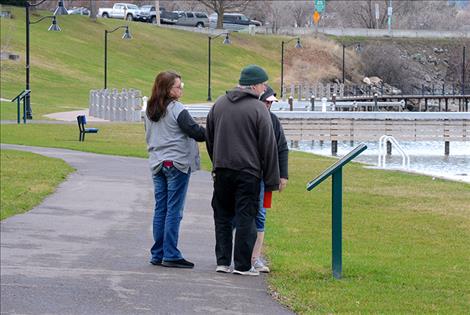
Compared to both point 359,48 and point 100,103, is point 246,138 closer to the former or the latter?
point 100,103

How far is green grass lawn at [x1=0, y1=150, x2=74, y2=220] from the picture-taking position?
16422mm

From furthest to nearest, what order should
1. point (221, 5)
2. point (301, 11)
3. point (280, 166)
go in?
point (301, 11) < point (221, 5) < point (280, 166)

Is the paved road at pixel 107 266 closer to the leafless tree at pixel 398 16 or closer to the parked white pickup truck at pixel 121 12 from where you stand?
the parked white pickup truck at pixel 121 12

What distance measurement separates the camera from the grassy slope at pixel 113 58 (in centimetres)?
7675

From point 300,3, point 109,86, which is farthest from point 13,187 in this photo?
point 300,3

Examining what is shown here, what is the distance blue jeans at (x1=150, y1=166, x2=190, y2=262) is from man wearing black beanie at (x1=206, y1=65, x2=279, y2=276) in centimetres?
62

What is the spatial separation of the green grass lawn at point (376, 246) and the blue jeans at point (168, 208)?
1067 millimetres

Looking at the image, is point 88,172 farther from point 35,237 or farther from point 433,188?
point 35,237

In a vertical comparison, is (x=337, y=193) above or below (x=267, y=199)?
above

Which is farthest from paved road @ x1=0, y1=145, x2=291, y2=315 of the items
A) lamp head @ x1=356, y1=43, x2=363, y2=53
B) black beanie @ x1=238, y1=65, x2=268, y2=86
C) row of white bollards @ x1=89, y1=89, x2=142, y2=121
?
lamp head @ x1=356, y1=43, x2=363, y2=53

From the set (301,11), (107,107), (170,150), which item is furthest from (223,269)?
(301,11)

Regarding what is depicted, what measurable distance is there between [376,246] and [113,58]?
8262cm

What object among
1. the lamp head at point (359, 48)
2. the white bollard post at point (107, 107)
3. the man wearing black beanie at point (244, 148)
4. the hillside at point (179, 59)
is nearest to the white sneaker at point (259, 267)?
the man wearing black beanie at point (244, 148)

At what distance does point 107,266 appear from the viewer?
11.2 meters
